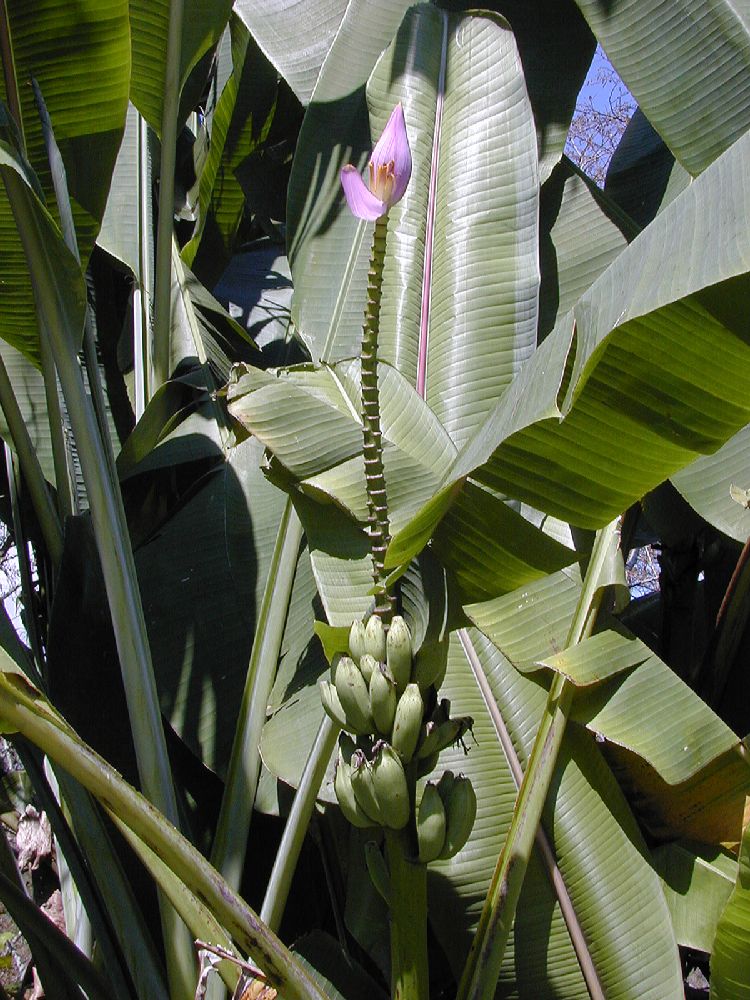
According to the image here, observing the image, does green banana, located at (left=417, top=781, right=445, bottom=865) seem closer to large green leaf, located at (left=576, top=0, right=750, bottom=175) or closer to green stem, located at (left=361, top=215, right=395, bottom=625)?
green stem, located at (left=361, top=215, right=395, bottom=625)

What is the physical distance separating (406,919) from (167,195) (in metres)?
1.06

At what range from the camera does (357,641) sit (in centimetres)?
83

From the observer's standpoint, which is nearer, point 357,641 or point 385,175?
point 385,175

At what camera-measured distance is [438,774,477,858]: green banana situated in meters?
0.82

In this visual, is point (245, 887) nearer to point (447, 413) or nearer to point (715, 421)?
point (447, 413)

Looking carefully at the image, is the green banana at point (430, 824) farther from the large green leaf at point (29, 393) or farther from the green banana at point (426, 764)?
the large green leaf at point (29, 393)

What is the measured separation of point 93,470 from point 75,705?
1.10ft

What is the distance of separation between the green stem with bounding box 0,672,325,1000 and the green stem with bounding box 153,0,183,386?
87 centimetres

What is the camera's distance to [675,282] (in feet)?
2.21

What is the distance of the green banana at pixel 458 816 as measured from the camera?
82 centimetres

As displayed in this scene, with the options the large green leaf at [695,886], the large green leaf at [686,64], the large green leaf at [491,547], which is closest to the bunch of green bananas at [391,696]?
the large green leaf at [491,547]

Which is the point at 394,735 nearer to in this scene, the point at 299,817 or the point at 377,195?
the point at 299,817

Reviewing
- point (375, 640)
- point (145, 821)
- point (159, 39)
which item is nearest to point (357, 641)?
point (375, 640)

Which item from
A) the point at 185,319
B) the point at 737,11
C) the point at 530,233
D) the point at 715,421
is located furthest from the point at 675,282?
the point at 185,319
